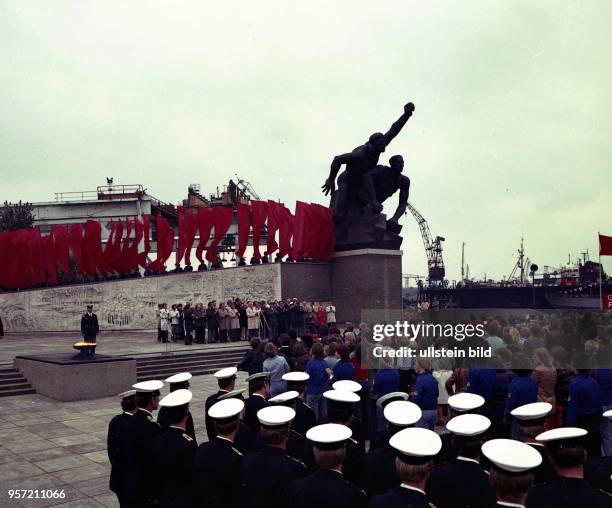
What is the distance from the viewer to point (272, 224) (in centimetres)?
2908

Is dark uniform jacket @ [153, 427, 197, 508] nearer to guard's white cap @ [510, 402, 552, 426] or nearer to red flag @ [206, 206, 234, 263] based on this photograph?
guard's white cap @ [510, 402, 552, 426]

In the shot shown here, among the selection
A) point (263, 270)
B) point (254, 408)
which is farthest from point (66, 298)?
point (254, 408)

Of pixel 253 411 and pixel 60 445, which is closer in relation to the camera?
pixel 253 411

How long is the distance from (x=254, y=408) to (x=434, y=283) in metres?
72.5

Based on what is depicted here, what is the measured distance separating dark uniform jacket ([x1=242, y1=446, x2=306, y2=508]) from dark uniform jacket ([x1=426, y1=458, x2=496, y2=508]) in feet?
3.23

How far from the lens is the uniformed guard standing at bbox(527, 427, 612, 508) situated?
319 cm

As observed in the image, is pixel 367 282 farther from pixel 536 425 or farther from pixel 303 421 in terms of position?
pixel 536 425

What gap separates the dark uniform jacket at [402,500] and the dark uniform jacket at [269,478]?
1.04 meters

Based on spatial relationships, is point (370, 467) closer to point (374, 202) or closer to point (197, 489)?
point (197, 489)

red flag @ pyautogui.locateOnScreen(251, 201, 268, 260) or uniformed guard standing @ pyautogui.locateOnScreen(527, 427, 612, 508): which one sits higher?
red flag @ pyautogui.locateOnScreen(251, 201, 268, 260)

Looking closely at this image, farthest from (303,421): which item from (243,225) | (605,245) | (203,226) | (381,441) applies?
(203,226)

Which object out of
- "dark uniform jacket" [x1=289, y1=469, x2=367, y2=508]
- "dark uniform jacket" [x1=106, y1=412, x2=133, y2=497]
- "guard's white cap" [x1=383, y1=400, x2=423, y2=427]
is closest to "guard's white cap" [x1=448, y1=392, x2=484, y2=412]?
"guard's white cap" [x1=383, y1=400, x2=423, y2=427]

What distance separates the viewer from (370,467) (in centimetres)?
450

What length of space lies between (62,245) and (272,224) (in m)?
10.6
